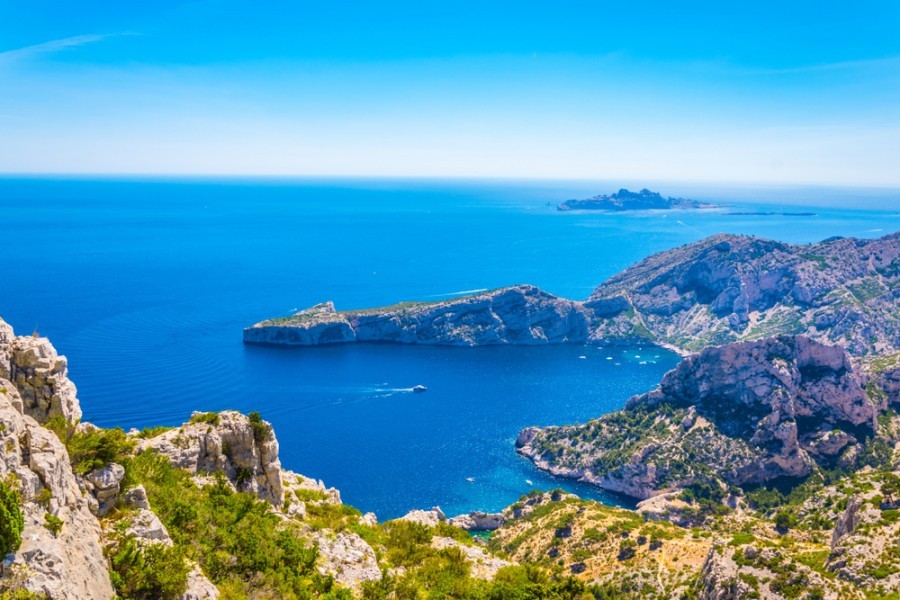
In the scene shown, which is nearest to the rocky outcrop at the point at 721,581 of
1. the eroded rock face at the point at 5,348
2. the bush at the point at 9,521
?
the bush at the point at 9,521

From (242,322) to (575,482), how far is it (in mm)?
102572

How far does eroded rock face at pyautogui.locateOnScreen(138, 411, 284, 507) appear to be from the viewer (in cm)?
2928

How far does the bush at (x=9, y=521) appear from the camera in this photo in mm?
13836

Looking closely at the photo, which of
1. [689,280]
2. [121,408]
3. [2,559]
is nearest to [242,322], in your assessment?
[121,408]

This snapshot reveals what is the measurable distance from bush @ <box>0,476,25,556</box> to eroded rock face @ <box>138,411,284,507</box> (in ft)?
47.0

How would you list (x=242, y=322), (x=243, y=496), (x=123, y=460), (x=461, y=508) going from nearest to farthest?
1. (x=123, y=460)
2. (x=243, y=496)
3. (x=461, y=508)
4. (x=242, y=322)

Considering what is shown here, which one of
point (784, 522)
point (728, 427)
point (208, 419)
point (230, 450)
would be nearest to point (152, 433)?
point (208, 419)

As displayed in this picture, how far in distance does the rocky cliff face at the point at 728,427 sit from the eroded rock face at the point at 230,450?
233ft

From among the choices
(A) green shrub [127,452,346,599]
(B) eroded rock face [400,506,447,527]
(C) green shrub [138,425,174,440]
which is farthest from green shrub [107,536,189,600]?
(B) eroded rock face [400,506,447,527]

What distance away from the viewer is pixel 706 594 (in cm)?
3631

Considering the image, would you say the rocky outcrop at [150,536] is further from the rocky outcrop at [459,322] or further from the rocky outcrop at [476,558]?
the rocky outcrop at [459,322]

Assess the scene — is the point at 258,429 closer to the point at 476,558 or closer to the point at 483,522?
the point at 476,558

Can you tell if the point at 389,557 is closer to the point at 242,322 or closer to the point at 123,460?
the point at 123,460

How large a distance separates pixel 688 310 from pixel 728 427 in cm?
8981
